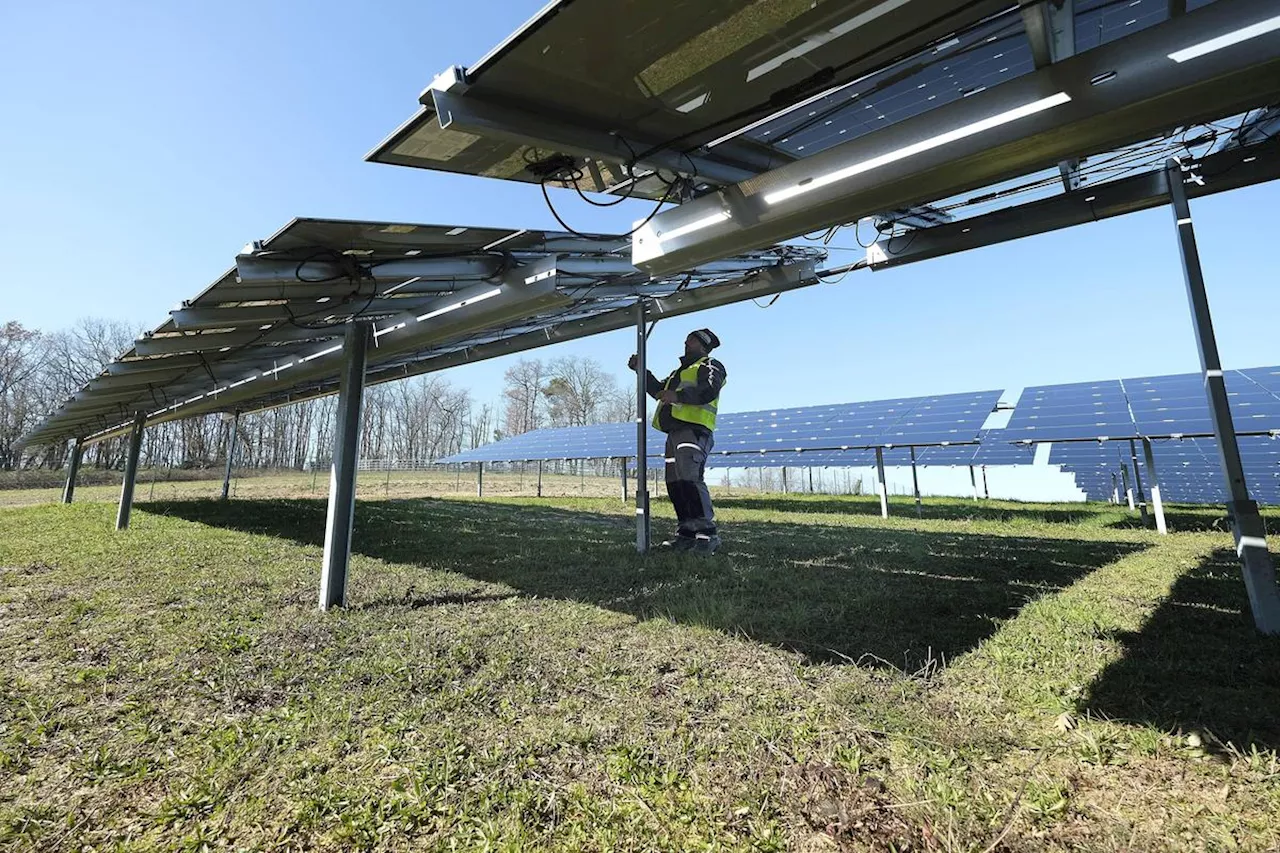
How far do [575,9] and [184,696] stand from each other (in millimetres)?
3400

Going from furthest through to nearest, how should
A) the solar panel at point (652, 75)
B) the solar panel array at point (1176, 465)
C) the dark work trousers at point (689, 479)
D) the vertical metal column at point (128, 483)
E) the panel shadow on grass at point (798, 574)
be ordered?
the solar panel array at point (1176, 465) → the vertical metal column at point (128, 483) → the dark work trousers at point (689, 479) → the panel shadow on grass at point (798, 574) → the solar panel at point (652, 75)

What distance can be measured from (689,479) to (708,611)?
2.58 metres

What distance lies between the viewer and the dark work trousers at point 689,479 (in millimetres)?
6348

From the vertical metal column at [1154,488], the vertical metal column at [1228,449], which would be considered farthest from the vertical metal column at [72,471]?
the vertical metal column at [1154,488]

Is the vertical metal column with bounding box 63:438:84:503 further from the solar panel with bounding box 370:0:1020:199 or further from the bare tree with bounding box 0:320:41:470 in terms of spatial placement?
the bare tree with bounding box 0:320:41:470

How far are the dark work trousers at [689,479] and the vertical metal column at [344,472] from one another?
3.29 metres

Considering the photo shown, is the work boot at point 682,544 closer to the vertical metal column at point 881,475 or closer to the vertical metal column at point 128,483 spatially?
the vertical metal column at point 881,475

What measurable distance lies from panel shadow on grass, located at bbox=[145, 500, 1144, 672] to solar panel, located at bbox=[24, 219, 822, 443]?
2.34 m

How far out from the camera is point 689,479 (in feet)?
20.8

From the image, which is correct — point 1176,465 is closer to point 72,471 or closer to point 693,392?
point 693,392

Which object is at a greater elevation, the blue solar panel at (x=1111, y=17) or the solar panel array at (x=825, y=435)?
the blue solar panel at (x=1111, y=17)

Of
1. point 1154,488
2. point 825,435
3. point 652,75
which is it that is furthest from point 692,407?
point 825,435

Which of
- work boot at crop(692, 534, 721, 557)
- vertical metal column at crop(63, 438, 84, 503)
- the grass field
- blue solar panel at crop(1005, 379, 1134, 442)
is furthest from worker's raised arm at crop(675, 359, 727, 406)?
vertical metal column at crop(63, 438, 84, 503)

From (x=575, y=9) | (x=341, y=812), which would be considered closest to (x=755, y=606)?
(x=341, y=812)
